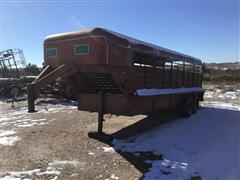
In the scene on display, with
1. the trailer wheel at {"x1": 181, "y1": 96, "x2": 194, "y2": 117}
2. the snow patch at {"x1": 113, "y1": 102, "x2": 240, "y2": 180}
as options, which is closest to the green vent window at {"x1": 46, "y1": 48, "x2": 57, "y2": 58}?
the snow patch at {"x1": 113, "y1": 102, "x2": 240, "y2": 180}

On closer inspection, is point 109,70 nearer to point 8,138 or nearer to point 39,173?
point 39,173

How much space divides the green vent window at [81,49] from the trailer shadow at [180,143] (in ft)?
8.06

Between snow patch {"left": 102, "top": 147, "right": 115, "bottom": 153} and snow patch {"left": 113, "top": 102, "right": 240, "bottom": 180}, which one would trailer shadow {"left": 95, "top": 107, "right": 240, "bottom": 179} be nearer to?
snow patch {"left": 113, "top": 102, "right": 240, "bottom": 180}

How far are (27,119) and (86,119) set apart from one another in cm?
230

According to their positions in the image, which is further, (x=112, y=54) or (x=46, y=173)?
(x=112, y=54)

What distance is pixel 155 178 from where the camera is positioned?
5430mm

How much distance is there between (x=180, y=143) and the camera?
7.66 m

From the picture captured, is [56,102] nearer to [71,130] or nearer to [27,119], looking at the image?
[27,119]

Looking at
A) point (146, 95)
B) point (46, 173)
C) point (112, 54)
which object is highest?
point (112, 54)

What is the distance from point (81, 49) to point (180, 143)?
3.53 m

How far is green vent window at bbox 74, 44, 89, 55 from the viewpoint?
7.72 metres

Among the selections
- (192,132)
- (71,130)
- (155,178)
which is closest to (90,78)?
(71,130)

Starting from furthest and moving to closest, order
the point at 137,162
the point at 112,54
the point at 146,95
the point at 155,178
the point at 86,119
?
1. the point at 86,119
2. the point at 146,95
3. the point at 112,54
4. the point at 137,162
5. the point at 155,178

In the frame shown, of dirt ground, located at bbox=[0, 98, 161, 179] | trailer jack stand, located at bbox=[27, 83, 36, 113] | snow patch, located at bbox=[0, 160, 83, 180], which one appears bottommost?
snow patch, located at bbox=[0, 160, 83, 180]
